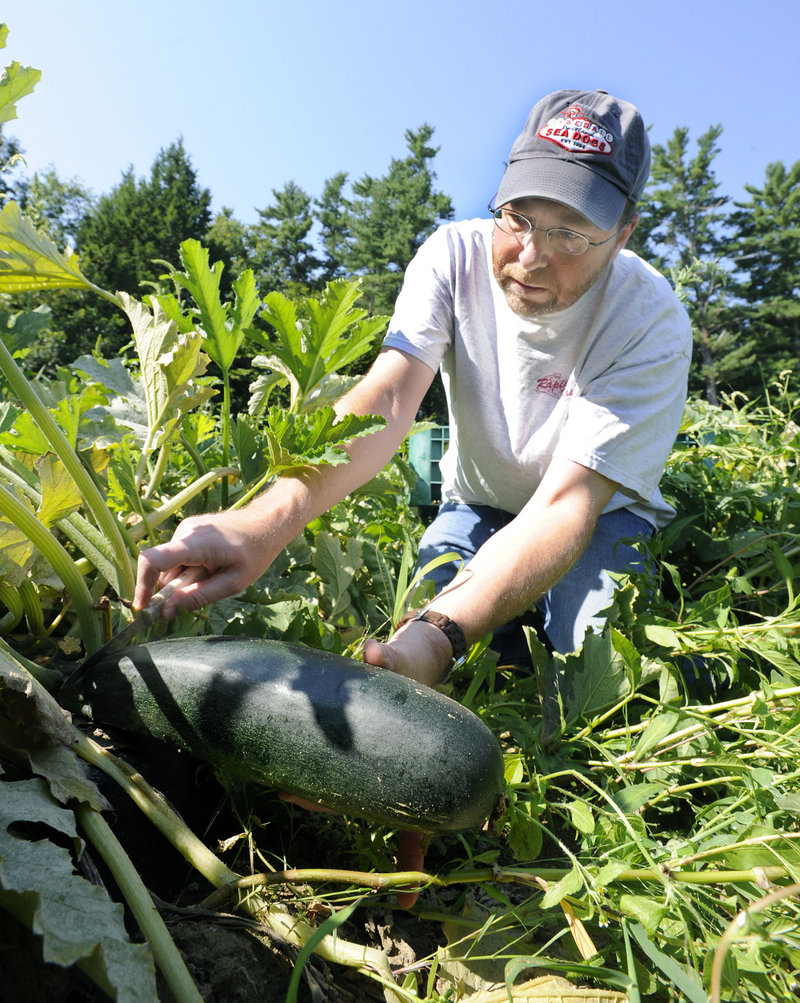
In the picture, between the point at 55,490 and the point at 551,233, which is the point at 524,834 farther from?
the point at 551,233

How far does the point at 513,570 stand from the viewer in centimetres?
190

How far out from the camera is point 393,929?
4.18 feet

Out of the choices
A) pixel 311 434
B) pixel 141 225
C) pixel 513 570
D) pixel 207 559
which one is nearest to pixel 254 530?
pixel 207 559

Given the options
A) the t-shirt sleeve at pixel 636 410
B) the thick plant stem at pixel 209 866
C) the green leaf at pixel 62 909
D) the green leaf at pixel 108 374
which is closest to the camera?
the green leaf at pixel 62 909

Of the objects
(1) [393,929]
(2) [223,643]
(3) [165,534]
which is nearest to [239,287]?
(3) [165,534]

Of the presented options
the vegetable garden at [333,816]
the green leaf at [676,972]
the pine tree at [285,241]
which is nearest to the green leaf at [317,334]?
the vegetable garden at [333,816]

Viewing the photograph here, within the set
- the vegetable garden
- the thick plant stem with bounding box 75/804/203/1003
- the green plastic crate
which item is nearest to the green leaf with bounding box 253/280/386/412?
the vegetable garden

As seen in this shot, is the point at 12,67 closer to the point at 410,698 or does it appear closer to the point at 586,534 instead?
the point at 410,698

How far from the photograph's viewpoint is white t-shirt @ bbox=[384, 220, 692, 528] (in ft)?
7.94

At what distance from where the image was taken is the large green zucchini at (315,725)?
45.3 inches

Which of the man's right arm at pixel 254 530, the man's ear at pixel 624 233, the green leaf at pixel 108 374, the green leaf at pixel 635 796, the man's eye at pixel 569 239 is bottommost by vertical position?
the green leaf at pixel 635 796

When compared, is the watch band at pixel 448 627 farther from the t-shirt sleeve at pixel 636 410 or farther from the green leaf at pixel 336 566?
the t-shirt sleeve at pixel 636 410

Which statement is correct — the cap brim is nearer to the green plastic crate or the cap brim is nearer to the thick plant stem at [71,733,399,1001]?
the thick plant stem at [71,733,399,1001]

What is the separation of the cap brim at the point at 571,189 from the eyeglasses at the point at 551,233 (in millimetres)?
47
